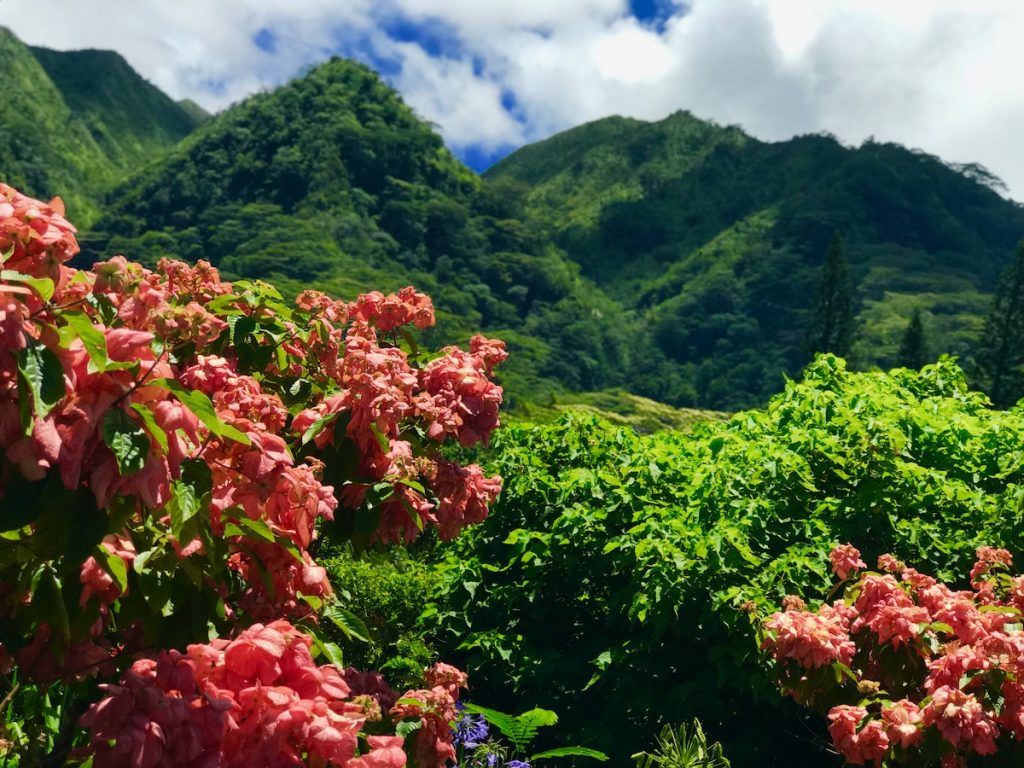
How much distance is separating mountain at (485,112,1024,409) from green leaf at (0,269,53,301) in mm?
68709

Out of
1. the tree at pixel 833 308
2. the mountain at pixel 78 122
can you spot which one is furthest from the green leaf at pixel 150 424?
the mountain at pixel 78 122

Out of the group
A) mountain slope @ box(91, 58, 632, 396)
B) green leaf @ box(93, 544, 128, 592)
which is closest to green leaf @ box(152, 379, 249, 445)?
green leaf @ box(93, 544, 128, 592)

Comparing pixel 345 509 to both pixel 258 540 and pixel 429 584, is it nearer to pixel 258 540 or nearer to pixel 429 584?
pixel 258 540

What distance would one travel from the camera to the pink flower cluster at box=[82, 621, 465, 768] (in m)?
1.52

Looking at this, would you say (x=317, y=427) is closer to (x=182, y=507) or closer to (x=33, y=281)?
(x=182, y=507)

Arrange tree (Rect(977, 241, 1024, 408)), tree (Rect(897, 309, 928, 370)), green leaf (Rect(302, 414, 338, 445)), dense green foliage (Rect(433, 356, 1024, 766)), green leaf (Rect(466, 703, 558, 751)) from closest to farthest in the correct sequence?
green leaf (Rect(302, 414, 338, 445))
green leaf (Rect(466, 703, 558, 751))
dense green foliage (Rect(433, 356, 1024, 766))
tree (Rect(977, 241, 1024, 408))
tree (Rect(897, 309, 928, 370))

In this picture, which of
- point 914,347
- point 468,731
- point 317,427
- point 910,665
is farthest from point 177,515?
point 914,347

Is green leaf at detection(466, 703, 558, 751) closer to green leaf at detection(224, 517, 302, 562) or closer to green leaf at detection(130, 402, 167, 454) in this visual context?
green leaf at detection(224, 517, 302, 562)

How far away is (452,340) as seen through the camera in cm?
6144

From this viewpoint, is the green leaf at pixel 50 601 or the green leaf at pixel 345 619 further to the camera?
the green leaf at pixel 345 619

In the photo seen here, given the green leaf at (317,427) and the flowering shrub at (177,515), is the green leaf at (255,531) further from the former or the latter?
the green leaf at (317,427)

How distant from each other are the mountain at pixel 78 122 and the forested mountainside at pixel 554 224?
38 cm

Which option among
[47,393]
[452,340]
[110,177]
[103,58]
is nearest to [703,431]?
[47,393]

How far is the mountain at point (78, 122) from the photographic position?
8012 centimetres
